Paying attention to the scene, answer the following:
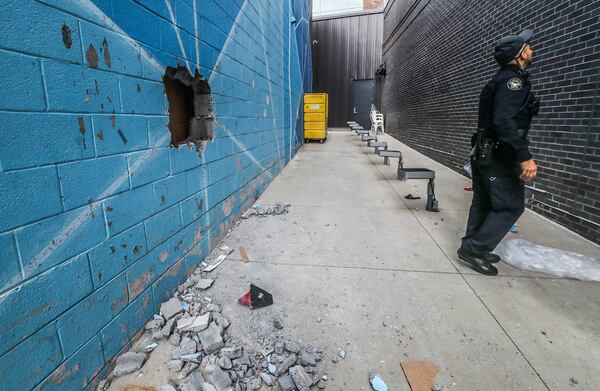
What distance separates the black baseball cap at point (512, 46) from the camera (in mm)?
2363

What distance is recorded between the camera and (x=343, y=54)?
18.7 meters

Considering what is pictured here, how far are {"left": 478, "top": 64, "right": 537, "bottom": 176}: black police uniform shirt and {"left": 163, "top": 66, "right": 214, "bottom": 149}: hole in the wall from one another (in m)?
2.43

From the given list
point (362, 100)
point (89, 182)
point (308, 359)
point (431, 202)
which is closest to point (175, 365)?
point (308, 359)

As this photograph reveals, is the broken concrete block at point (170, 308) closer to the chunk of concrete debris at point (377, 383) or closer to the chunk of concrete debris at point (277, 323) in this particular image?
the chunk of concrete debris at point (277, 323)

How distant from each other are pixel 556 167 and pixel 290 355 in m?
3.89

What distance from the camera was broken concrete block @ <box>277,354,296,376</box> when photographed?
168 centimetres

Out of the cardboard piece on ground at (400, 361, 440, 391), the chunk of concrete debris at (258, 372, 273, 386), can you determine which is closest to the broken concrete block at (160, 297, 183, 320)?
the chunk of concrete debris at (258, 372, 273, 386)

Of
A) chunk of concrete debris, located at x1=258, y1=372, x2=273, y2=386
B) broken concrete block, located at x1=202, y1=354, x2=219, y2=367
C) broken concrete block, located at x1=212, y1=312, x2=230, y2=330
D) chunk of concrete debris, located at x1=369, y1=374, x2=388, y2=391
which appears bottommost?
chunk of concrete debris, located at x1=369, y1=374, x2=388, y2=391

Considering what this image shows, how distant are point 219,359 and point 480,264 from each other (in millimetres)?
2245

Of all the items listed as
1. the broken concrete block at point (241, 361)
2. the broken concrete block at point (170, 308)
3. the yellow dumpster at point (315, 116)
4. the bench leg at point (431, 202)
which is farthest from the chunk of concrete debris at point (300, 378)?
the yellow dumpster at point (315, 116)

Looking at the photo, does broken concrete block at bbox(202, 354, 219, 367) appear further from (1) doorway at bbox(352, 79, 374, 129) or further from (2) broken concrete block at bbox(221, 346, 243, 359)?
(1) doorway at bbox(352, 79, 374, 129)

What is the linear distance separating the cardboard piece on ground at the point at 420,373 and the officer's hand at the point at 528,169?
1572mm

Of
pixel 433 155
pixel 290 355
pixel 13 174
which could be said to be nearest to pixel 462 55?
pixel 433 155

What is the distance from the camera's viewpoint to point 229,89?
3377 mm
